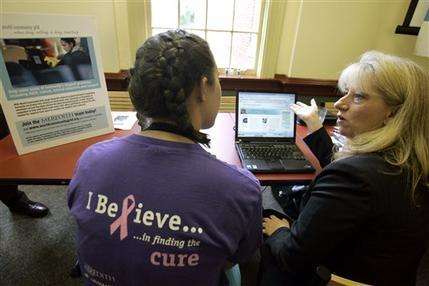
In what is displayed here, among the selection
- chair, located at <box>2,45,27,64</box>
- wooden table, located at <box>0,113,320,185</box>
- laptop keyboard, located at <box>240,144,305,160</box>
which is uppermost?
chair, located at <box>2,45,27,64</box>

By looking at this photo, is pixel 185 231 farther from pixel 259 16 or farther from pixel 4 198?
pixel 259 16

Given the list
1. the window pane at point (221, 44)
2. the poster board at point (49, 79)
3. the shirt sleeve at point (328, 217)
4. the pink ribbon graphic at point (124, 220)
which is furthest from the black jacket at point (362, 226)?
the window pane at point (221, 44)

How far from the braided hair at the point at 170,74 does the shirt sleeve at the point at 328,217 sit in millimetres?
428

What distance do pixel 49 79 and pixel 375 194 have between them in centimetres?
131

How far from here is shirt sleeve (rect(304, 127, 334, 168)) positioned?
1333 millimetres

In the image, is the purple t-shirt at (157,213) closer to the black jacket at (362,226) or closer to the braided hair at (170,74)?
the braided hair at (170,74)

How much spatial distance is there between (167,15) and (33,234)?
1.86 metres

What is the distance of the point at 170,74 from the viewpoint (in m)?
0.65

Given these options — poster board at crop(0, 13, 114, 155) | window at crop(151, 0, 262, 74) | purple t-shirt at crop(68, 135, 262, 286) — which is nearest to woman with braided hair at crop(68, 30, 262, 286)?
purple t-shirt at crop(68, 135, 262, 286)

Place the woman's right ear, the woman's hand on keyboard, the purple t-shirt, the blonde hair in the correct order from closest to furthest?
the purple t-shirt, the woman's right ear, the blonde hair, the woman's hand on keyboard

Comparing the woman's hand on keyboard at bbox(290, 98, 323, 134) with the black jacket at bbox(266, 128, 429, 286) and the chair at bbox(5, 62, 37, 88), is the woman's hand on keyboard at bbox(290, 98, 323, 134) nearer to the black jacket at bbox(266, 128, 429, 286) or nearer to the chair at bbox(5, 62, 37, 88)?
the black jacket at bbox(266, 128, 429, 286)

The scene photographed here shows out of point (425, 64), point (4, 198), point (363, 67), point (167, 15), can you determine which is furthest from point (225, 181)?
point (425, 64)

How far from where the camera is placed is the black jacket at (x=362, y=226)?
76 cm

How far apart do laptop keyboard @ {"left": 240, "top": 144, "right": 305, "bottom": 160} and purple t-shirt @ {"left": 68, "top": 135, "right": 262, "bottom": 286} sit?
696mm
